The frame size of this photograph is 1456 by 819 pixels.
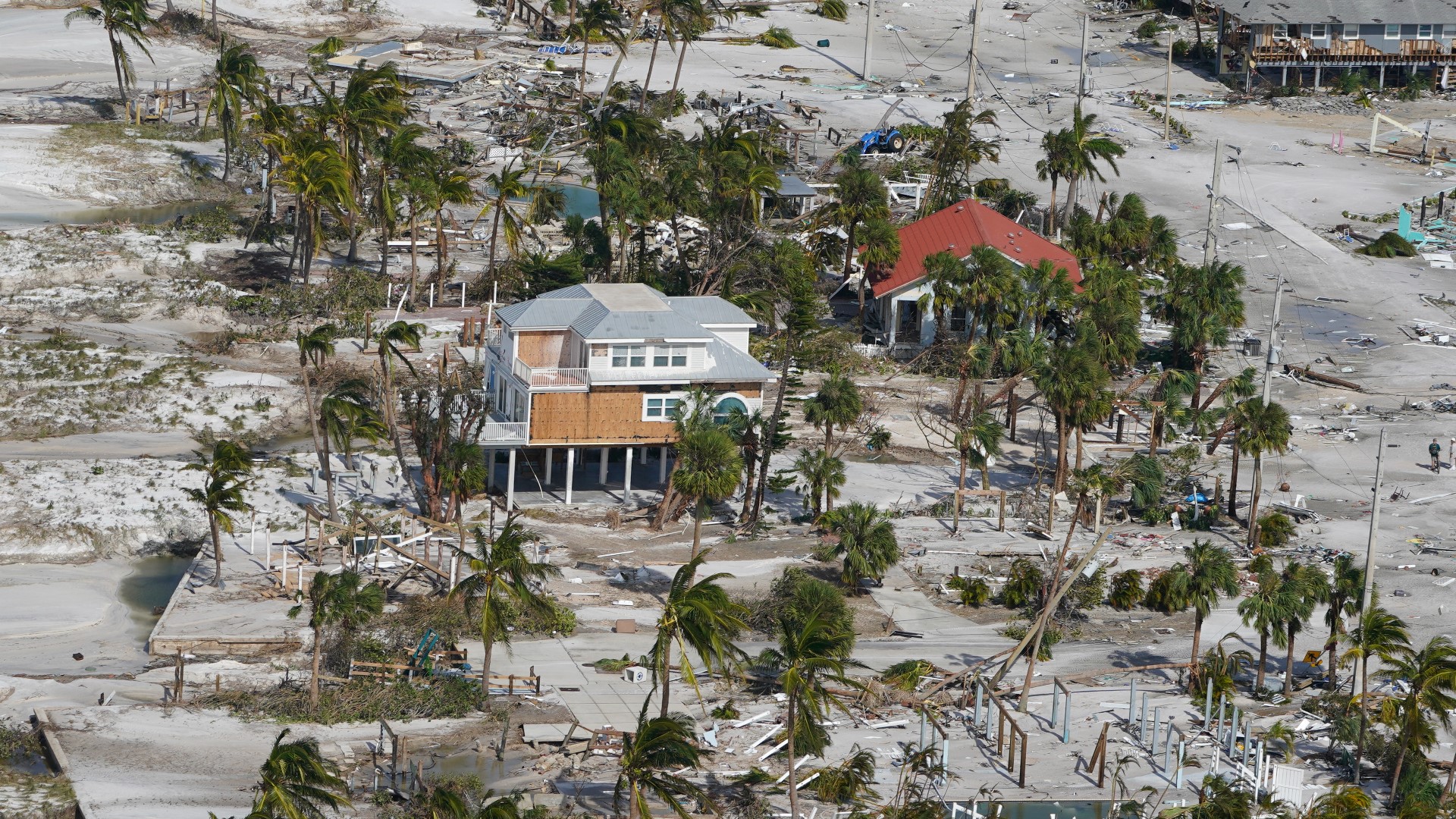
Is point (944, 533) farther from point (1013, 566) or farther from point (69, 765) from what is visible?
point (69, 765)

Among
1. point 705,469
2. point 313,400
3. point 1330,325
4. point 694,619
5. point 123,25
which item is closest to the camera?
point 694,619

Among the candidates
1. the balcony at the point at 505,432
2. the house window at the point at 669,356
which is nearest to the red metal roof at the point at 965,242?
the house window at the point at 669,356

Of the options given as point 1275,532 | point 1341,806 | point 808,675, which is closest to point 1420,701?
point 1341,806

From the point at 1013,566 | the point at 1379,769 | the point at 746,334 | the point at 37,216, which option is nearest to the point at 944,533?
the point at 1013,566

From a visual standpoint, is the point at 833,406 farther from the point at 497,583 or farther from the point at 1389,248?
the point at 1389,248

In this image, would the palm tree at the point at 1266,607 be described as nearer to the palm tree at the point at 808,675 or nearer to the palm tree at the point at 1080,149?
the palm tree at the point at 808,675

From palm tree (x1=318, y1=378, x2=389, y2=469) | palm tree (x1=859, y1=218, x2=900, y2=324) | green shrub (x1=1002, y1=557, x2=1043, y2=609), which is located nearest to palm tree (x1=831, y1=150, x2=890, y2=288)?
palm tree (x1=859, y1=218, x2=900, y2=324)

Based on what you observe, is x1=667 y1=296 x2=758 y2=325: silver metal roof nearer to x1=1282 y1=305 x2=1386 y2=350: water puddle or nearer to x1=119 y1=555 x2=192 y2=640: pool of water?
x1=119 y1=555 x2=192 y2=640: pool of water
